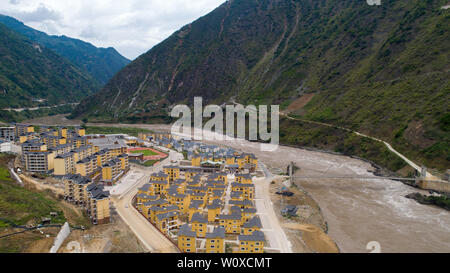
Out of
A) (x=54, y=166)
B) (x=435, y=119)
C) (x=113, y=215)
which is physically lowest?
(x=113, y=215)

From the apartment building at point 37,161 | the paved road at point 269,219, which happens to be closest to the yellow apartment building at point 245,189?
the paved road at point 269,219

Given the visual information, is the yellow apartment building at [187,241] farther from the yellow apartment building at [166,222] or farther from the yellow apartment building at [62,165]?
the yellow apartment building at [62,165]

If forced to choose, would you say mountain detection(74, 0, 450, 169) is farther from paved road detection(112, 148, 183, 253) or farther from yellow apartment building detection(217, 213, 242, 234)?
paved road detection(112, 148, 183, 253)

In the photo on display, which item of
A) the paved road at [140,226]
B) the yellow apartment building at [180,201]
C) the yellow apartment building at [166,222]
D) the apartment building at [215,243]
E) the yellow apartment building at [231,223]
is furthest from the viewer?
the yellow apartment building at [180,201]

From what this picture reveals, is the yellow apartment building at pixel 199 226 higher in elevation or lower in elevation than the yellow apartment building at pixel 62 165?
lower

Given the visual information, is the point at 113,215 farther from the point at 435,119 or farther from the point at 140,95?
the point at 140,95

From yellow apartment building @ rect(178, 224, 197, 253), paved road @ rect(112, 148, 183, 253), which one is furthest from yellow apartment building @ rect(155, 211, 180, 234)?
yellow apartment building @ rect(178, 224, 197, 253)

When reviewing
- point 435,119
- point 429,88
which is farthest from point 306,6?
point 435,119
